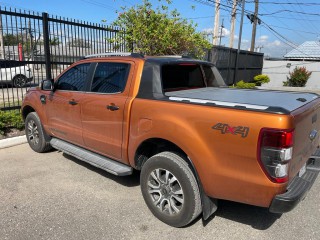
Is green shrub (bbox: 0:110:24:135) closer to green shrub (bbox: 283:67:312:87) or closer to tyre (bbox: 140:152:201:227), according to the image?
tyre (bbox: 140:152:201:227)

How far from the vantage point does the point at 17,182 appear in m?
4.30

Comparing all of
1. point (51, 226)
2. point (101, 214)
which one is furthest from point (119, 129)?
point (51, 226)

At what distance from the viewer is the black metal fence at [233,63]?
13.5 m

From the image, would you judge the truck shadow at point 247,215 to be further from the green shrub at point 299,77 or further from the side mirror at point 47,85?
the green shrub at point 299,77

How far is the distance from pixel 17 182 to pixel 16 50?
176 inches

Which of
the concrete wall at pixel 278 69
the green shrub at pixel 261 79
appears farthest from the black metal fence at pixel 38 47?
the concrete wall at pixel 278 69

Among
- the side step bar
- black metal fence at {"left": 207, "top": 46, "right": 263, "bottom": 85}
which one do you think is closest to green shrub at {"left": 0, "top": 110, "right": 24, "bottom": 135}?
the side step bar

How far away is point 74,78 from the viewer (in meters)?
4.60

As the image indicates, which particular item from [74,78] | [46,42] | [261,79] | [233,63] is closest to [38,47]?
[46,42]

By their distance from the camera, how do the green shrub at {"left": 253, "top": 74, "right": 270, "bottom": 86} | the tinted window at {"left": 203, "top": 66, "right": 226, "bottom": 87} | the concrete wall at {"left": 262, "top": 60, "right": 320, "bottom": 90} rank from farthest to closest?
the concrete wall at {"left": 262, "top": 60, "right": 320, "bottom": 90} < the green shrub at {"left": 253, "top": 74, "right": 270, "bottom": 86} < the tinted window at {"left": 203, "top": 66, "right": 226, "bottom": 87}

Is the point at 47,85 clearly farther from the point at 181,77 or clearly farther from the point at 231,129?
the point at 231,129

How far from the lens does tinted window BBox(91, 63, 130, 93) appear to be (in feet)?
12.4

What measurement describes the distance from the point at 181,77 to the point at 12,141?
3954 mm

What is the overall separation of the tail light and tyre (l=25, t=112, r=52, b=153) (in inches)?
158
